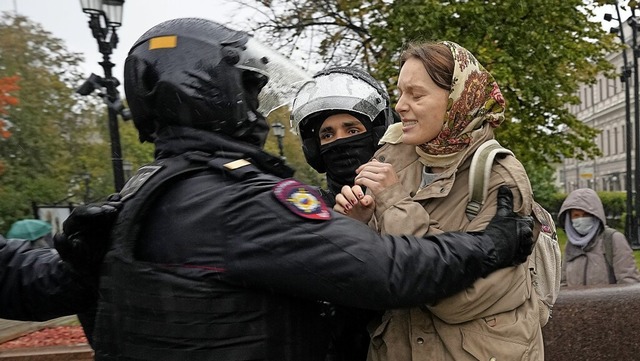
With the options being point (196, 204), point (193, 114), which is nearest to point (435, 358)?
Result: point (196, 204)

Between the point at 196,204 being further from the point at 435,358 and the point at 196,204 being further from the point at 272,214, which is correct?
the point at 435,358

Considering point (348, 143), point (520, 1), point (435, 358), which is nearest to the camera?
point (435, 358)

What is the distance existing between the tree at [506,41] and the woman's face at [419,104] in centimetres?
1024

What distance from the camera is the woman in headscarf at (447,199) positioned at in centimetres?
169

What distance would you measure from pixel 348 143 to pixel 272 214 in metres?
1.17

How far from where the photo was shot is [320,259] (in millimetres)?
1468

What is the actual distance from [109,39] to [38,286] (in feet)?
21.7

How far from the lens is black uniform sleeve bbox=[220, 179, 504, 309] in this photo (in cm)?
146

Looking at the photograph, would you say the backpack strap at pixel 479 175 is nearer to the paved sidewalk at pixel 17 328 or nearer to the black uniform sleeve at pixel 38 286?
the black uniform sleeve at pixel 38 286

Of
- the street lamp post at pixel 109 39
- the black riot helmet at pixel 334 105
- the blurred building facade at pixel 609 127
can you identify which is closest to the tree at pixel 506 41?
the street lamp post at pixel 109 39

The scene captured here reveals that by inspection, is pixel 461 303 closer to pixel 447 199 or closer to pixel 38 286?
pixel 447 199

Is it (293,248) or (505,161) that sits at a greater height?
(505,161)

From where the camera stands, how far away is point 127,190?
1.66 m

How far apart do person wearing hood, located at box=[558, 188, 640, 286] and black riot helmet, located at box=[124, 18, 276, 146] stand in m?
3.75
